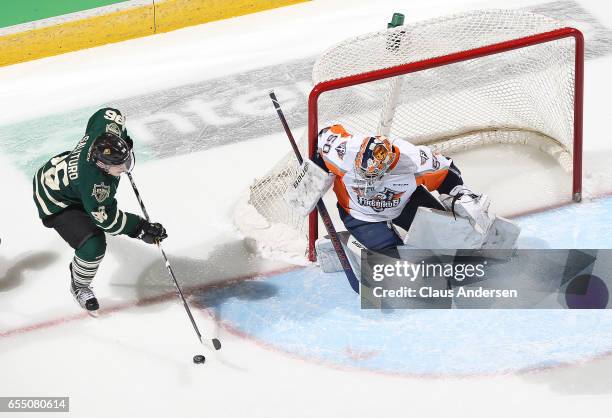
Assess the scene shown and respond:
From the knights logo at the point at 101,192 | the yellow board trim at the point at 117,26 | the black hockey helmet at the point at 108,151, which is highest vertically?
the black hockey helmet at the point at 108,151

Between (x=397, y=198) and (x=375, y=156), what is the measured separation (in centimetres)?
32

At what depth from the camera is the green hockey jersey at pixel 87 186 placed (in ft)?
13.8

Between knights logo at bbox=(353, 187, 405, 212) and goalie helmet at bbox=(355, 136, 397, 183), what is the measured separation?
19 centimetres

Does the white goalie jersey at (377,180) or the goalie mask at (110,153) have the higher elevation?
the goalie mask at (110,153)

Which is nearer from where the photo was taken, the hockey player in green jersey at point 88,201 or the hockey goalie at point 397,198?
the hockey player in green jersey at point 88,201

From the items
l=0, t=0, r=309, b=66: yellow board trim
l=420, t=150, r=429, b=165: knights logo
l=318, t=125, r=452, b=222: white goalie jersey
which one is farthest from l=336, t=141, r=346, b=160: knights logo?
l=0, t=0, r=309, b=66: yellow board trim

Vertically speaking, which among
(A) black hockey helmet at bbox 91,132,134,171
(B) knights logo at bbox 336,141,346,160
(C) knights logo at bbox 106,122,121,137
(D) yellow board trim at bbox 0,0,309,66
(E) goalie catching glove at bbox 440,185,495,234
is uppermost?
(A) black hockey helmet at bbox 91,132,134,171

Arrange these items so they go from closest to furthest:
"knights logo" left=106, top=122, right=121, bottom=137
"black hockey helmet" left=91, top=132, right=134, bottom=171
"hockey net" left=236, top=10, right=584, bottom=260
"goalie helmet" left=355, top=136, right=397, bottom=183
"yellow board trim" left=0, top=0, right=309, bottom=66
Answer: "black hockey helmet" left=91, top=132, right=134, bottom=171, "goalie helmet" left=355, top=136, right=397, bottom=183, "knights logo" left=106, top=122, right=121, bottom=137, "hockey net" left=236, top=10, right=584, bottom=260, "yellow board trim" left=0, top=0, right=309, bottom=66

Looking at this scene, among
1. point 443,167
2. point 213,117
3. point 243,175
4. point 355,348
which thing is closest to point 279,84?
point 213,117

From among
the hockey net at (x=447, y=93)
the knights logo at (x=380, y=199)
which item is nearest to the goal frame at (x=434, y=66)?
the hockey net at (x=447, y=93)

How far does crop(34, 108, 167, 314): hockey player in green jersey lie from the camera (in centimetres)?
420

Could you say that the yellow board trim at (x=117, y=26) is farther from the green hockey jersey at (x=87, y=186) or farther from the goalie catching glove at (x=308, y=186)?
the goalie catching glove at (x=308, y=186)

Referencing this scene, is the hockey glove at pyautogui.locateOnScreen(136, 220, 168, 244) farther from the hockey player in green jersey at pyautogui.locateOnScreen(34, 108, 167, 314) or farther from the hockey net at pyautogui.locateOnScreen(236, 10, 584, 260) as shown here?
the hockey net at pyautogui.locateOnScreen(236, 10, 584, 260)

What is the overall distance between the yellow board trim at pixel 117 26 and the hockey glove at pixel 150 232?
2.38 meters
